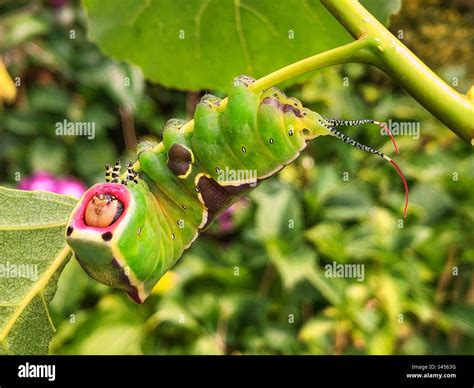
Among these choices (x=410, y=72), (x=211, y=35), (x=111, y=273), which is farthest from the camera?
(x=211, y=35)

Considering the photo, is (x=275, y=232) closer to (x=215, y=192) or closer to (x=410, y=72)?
(x=215, y=192)

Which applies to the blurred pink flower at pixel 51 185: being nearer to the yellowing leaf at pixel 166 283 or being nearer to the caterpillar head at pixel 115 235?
the yellowing leaf at pixel 166 283

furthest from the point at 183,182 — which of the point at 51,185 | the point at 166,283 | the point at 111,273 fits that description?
the point at 51,185

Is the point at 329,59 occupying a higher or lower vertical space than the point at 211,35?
lower

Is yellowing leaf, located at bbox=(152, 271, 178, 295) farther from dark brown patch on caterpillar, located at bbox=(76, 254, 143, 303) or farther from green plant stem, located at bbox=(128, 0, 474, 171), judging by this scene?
green plant stem, located at bbox=(128, 0, 474, 171)

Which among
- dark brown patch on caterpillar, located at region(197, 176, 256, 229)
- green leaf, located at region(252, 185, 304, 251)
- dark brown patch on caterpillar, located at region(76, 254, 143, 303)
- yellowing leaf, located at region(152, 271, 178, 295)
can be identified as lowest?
dark brown patch on caterpillar, located at region(76, 254, 143, 303)

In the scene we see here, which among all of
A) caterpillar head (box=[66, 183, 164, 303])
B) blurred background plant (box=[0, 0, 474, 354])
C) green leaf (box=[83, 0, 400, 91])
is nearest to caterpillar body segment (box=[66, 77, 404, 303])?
caterpillar head (box=[66, 183, 164, 303])
